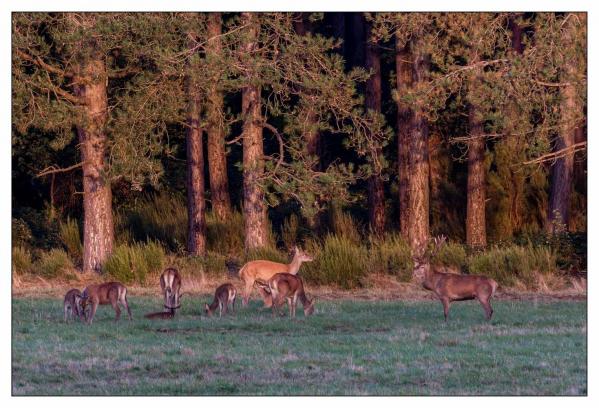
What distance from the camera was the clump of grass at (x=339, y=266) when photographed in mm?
22078

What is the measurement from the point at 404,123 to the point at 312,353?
11999mm

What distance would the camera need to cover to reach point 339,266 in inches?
870

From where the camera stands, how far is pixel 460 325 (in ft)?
54.0

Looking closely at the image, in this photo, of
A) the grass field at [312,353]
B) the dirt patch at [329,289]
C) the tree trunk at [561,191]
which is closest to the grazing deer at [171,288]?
the grass field at [312,353]

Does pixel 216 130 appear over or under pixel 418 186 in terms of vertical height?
over

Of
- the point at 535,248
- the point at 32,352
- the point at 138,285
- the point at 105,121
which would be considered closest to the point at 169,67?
the point at 105,121

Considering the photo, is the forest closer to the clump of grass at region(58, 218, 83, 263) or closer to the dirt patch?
the clump of grass at region(58, 218, 83, 263)

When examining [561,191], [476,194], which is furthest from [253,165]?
[561,191]

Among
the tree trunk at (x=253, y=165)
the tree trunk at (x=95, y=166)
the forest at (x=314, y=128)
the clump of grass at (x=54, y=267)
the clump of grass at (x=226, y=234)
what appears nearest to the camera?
the forest at (x=314, y=128)

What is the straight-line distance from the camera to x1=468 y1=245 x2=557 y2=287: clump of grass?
21609 mm

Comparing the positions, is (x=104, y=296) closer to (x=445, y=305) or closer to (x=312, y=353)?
(x=312, y=353)

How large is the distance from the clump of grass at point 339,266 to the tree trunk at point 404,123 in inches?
113

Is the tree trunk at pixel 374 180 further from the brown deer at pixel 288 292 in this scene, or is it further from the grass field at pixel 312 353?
the brown deer at pixel 288 292

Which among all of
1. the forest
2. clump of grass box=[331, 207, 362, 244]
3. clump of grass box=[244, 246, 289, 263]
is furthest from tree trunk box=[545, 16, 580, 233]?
clump of grass box=[244, 246, 289, 263]
